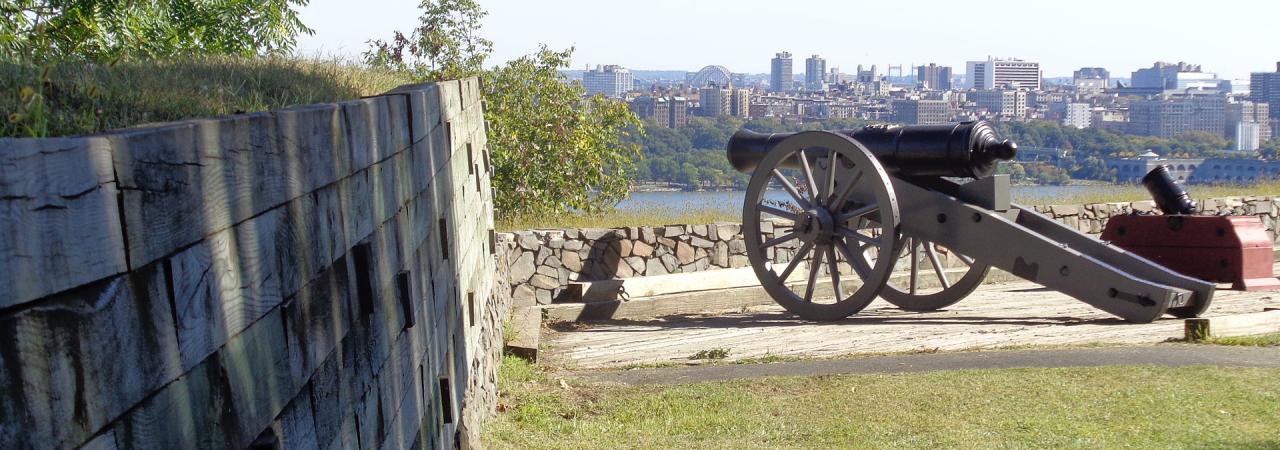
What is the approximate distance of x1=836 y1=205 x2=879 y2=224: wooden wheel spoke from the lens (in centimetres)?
1114

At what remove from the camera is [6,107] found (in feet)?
8.07

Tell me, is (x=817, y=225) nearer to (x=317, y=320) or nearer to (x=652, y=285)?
(x=652, y=285)

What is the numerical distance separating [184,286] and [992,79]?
111 m

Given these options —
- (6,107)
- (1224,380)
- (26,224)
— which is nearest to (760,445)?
(1224,380)

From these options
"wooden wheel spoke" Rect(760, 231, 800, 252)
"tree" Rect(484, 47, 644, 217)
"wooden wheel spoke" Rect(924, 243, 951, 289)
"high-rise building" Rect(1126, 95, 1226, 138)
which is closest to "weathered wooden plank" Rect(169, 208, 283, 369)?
"wooden wheel spoke" Rect(760, 231, 800, 252)

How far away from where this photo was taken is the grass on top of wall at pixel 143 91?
2.56m

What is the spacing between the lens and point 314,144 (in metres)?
2.85

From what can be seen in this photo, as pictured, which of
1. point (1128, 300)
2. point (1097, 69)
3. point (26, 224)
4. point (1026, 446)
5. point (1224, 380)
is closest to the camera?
point (26, 224)

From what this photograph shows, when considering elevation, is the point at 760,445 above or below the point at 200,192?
below

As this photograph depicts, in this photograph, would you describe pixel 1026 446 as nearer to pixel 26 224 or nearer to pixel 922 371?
pixel 922 371

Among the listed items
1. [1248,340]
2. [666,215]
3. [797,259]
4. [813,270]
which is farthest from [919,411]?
[666,215]

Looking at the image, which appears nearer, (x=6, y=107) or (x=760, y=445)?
(x=6, y=107)

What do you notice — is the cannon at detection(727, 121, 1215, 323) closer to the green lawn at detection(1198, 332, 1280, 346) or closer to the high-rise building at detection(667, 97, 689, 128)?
the green lawn at detection(1198, 332, 1280, 346)

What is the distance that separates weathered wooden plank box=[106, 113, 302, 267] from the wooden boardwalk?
22.3 feet
